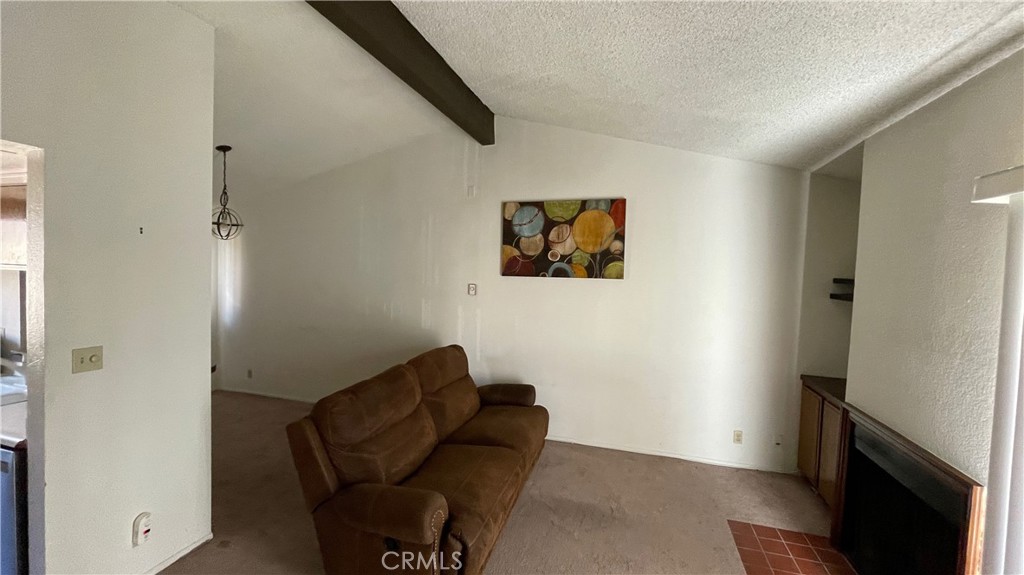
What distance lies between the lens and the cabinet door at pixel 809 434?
8.75 feet

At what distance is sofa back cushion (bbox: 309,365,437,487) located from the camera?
1.90m

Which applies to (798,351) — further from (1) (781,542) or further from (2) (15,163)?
(2) (15,163)

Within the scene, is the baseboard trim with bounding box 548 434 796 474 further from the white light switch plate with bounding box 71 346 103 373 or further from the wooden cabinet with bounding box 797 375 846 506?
the white light switch plate with bounding box 71 346 103 373

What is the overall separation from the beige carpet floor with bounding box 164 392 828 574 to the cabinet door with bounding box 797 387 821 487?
6.7 inches

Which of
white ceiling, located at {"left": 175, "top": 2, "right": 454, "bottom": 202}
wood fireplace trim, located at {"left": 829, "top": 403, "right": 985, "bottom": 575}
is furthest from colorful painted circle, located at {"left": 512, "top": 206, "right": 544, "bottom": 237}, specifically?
wood fireplace trim, located at {"left": 829, "top": 403, "right": 985, "bottom": 575}

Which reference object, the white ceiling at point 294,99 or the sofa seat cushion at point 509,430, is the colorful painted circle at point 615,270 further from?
the white ceiling at point 294,99

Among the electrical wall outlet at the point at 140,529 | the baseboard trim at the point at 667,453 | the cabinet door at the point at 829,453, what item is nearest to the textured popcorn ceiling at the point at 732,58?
the cabinet door at the point at 829,453

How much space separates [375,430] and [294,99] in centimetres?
238

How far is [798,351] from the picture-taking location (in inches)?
120

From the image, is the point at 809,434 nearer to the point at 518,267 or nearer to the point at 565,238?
the point at 565,238

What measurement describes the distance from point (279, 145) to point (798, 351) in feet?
15.4

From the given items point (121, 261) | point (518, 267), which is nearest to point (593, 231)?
point (518, 267)

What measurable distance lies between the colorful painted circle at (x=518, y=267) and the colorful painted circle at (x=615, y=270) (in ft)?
2.17

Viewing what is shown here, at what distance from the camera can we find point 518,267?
358 cm
